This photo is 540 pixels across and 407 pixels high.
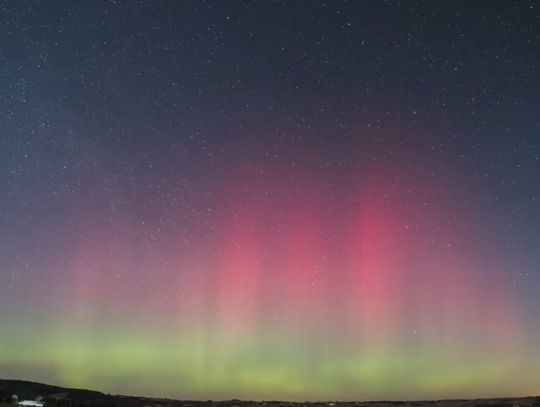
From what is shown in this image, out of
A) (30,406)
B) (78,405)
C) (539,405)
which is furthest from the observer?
(539,405)

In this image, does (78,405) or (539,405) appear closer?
(78,405)

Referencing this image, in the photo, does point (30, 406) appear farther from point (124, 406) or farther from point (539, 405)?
point (539, 405)

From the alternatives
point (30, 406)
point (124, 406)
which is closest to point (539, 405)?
point (124, 406)

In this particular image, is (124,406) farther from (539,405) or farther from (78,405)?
(539,405)

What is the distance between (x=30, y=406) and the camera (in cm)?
13912

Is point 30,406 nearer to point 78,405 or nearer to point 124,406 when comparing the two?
point 78,405

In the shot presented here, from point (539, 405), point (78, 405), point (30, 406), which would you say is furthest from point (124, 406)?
point (539, 405)

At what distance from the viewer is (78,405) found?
166 meters

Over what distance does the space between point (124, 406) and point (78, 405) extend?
25746mm

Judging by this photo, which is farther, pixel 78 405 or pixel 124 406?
pixel 124 406

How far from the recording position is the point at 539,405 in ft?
614

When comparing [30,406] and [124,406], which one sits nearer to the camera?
[30,406]

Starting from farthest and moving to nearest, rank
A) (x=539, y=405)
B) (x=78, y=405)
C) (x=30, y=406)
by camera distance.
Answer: (x=539, y=405) → (x=78, y=405) → (x=30, y=406)

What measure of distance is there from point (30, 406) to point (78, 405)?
28928 millimetres
